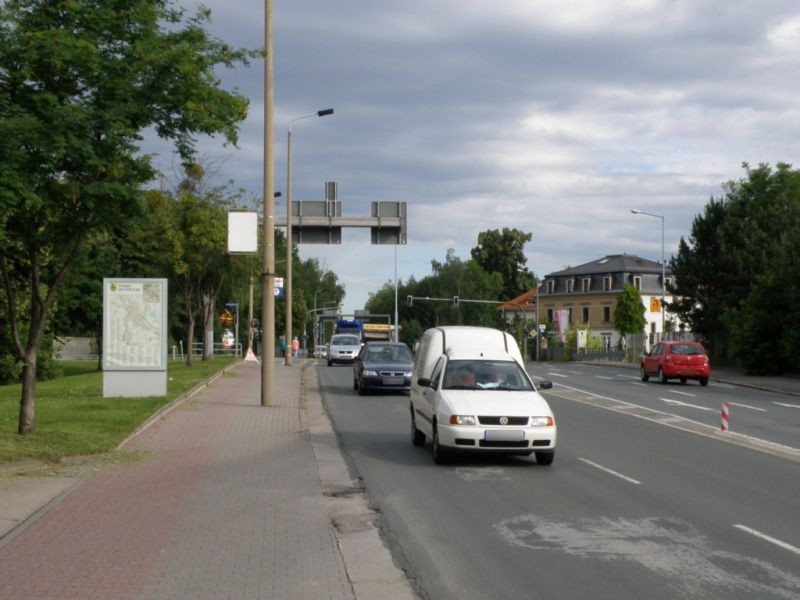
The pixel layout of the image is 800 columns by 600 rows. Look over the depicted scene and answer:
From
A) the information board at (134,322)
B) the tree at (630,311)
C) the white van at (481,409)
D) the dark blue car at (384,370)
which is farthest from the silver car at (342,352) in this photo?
the white van at (481,409)

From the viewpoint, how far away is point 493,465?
14.4 m

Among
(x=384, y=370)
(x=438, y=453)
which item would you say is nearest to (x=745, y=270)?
(x=384, y=370)

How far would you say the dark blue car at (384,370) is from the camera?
2906 cm

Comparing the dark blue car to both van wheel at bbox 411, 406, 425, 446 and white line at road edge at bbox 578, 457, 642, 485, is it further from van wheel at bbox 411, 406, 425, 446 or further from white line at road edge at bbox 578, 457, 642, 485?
white line at road edge at bbox 578, 457, 642, 485

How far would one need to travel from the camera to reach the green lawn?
14148 mm

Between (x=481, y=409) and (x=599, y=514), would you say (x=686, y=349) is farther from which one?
(x=599, y=514)

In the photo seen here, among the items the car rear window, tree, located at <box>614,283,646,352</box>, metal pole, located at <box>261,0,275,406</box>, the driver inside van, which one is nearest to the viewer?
the driver inside van

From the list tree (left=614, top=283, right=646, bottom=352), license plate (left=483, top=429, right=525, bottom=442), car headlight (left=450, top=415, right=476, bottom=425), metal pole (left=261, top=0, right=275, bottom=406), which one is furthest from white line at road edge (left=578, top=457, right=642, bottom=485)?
tree (left=614, top=283, right=646, bottom=352)

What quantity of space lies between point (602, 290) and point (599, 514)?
10201 cm

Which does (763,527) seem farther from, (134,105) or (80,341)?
(80,341)

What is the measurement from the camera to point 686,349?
38.4m

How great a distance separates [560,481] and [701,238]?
1835 inches

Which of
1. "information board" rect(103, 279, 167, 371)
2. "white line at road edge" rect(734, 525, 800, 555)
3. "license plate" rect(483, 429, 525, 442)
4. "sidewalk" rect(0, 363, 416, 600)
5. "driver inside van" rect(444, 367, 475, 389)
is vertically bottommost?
"white line at road edge" rect(734, 525, 800, 555)

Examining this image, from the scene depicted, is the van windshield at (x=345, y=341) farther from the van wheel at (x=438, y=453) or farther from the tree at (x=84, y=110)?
the van wheel at (x=438, y=453)
